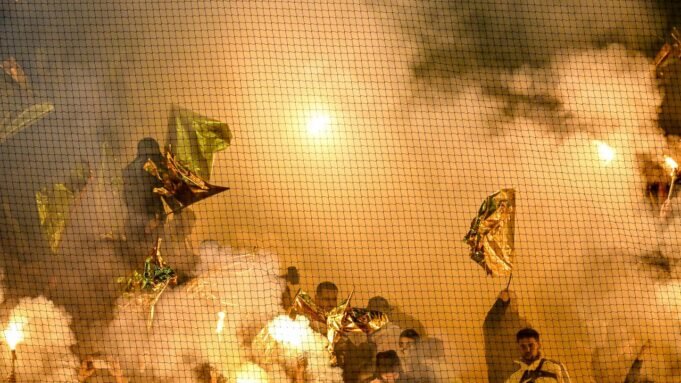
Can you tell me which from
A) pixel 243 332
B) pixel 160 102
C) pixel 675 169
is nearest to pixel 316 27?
pixel 160 102

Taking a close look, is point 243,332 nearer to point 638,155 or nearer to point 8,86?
point 8,86

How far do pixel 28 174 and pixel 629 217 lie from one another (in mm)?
4304

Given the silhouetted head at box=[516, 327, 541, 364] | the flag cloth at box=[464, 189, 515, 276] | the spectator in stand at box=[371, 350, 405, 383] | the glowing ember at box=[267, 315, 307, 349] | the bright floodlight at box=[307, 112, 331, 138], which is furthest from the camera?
the bright floodlight at box=[307, 112, 331, 138]

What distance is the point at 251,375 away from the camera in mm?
5633

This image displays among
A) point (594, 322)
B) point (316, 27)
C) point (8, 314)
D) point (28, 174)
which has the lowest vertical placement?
point (594, 322)

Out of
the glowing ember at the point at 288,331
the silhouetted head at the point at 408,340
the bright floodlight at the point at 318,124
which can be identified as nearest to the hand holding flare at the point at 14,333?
the glowing ember at the point at 288,331

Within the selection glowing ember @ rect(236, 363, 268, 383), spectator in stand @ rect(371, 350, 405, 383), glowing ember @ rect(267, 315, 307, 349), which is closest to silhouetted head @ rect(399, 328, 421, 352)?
spectator in stand @ rect(371, 350, 405, 383)

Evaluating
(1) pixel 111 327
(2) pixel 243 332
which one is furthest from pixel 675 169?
(1) pixel 111 327

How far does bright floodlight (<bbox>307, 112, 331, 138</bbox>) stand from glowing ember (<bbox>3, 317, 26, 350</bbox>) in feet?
7.87

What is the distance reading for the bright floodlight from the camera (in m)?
6.24

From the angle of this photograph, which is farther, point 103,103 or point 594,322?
point 103,103

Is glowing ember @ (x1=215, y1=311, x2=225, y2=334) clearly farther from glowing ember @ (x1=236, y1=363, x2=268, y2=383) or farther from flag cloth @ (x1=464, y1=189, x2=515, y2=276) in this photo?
flag cloth @ (x1=464, y1=189, x2=515, y2=276)

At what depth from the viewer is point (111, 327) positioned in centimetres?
597

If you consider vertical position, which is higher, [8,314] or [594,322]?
[8,314]
